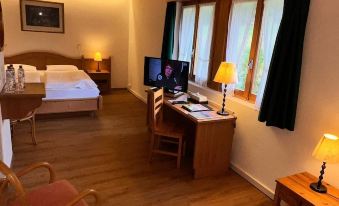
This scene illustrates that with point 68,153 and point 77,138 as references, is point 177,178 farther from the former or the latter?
point 77,138

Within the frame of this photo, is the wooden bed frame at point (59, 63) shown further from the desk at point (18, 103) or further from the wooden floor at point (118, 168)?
the desk at point (18, 103)

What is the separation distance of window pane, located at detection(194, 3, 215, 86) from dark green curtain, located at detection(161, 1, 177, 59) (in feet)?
2.02

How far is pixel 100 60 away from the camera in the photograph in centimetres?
606

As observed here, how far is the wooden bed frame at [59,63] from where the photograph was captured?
421cm

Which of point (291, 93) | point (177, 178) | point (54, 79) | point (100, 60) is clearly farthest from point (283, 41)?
point (100, 60)

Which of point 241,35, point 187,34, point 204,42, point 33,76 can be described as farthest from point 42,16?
point 241,35

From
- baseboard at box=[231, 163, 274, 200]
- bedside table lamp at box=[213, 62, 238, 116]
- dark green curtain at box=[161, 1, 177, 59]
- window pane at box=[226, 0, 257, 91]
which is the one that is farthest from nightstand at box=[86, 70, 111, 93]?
baseboard at box=[231, 163, 274, 200]

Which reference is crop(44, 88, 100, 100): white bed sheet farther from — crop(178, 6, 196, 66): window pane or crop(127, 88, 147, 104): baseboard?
crop(178, 6, 196, 66): window pane

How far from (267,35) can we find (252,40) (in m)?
0.24

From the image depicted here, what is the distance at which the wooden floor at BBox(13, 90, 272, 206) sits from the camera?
248 cm

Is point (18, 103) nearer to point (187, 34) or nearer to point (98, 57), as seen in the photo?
point (187, 34)

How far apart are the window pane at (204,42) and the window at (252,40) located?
1.32 ft

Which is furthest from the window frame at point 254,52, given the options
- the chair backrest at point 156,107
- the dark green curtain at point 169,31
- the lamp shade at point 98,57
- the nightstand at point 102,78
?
the lamp shade at point 98,57

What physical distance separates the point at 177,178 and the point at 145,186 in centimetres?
37
